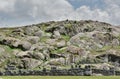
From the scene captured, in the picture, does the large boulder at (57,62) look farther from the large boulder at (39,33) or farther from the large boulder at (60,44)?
the large boulder at (39,33)

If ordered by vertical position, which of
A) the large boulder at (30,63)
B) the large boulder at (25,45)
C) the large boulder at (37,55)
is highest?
the large boulder at (25,45)

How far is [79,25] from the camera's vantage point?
501ft

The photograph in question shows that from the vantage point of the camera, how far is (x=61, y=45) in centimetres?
12694

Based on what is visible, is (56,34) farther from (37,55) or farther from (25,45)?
(37,55)

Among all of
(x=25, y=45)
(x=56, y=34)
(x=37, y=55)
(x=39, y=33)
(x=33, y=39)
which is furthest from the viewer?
(x=56, y=34)

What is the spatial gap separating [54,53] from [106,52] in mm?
17910

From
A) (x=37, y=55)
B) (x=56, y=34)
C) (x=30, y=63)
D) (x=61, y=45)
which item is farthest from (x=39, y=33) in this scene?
(x=30, y=63)

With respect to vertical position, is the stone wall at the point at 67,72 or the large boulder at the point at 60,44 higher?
the large boulder at the point at 60,44

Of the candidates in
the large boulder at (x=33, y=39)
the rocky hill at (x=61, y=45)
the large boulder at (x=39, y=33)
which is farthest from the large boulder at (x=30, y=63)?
the large boulder at (x=39, y=33)

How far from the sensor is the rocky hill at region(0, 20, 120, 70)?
113 m

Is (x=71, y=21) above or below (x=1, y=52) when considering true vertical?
above

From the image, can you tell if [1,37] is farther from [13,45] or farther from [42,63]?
[42,63]

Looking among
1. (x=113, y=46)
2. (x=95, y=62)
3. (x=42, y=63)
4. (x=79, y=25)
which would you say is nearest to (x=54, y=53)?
(x=42, y=63)

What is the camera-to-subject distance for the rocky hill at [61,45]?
11325 centimetres
